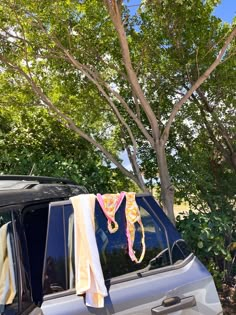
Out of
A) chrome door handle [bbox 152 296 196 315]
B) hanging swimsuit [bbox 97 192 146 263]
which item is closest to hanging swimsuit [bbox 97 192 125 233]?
hanging swimsuit [bbox 97 192 146 263]

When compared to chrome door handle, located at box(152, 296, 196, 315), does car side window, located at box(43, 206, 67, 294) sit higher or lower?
higher

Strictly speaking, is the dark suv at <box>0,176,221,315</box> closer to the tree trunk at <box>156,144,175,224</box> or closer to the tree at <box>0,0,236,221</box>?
the tree trunk at <box>156,144,175,224</box>

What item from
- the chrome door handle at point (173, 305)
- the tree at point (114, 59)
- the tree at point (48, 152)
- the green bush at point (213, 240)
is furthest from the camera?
the tree at point (48, 152)

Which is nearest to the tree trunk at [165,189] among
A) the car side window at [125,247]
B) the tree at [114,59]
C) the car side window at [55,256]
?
the tree at [114,59]

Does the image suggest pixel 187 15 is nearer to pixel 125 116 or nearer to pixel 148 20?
pixel 148 20

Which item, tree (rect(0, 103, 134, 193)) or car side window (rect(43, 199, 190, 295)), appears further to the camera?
tree (rect(0, 103, 134, 193))

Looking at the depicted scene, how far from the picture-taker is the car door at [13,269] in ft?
6.02

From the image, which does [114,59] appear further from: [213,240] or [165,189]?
[213,240]

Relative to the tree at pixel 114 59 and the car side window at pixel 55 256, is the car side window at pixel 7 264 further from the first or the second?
the tree at pixel 114 59

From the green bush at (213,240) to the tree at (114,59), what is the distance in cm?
39

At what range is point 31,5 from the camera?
17.5ft

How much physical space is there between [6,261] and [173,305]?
981mm

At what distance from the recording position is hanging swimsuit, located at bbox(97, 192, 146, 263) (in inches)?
87.4

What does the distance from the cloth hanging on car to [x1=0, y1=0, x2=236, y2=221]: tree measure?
3302 millimetres
